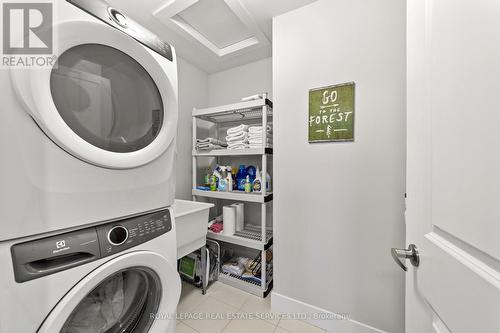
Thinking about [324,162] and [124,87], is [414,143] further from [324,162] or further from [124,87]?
[124,87]

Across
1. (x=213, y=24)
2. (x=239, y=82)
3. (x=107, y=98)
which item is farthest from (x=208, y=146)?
(x=107, y=98)

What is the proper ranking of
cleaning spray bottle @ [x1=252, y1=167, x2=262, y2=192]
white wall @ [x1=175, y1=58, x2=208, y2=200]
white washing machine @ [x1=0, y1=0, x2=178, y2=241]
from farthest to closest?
1. white wall @ [x1=175, y1=58, x2=208, y2=200]
2. cleaning spray bottle @ [x1=252, y1=167, x2=262, y2=192]
3. white washing machine @ [x1=0, y1=0, x2=178, y2=241]

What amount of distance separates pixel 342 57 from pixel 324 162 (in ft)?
2.23

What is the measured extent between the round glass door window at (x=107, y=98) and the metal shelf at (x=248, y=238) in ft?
3.88

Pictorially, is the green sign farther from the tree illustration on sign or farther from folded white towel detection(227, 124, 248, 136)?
folded white towel detection(227, 124, 248, 136)

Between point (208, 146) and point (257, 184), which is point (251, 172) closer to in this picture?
point (257, 184)

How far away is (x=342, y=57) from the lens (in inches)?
47.1

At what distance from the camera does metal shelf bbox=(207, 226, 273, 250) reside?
155 centimetres

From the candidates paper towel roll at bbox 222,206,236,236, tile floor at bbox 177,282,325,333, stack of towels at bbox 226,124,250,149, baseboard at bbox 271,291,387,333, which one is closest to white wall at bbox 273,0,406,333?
baseboard at bbox 271,291,387,333

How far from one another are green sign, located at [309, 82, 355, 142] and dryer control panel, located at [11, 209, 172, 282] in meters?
1.09

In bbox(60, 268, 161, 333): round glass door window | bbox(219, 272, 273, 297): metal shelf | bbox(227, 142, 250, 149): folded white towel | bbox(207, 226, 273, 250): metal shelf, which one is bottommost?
bbox(219, 272, 273, 297): metal shelf

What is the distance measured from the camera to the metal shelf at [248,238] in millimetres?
1550

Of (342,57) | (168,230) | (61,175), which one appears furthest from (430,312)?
(342,57)

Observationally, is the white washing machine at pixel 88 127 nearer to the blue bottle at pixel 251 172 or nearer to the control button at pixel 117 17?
the control button at pixel 117 17
